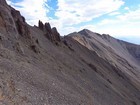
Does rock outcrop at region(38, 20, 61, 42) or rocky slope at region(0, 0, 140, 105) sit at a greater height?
rock outcrop at region(38, 20, 61, 42)

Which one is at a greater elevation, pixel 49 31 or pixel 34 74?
pixel 49 31

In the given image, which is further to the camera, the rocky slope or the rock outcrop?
the rock outcrop

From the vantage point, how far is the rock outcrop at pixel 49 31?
68000 mm

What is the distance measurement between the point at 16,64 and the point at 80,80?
1757 centimetres

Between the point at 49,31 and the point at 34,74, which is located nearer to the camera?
the point at 34,74

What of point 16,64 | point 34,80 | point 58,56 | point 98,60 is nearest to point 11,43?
point 16,64

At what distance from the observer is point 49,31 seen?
70.2 m

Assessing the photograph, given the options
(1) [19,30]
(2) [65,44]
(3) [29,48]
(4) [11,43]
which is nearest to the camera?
(4) [11,43]

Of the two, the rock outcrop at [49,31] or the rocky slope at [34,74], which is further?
the rock outcrop at [49,31]

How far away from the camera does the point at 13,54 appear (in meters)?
37.8

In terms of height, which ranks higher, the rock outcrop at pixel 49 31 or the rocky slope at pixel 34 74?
the rock outcrop at pixel 49 31

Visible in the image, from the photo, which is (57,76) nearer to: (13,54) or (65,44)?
(13,54)

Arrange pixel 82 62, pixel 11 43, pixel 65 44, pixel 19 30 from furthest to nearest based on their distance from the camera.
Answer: pixel 65 44 < pixel 82 62 < pixel 19 30 < pixel 11 43

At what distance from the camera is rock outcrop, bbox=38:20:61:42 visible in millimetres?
68000
